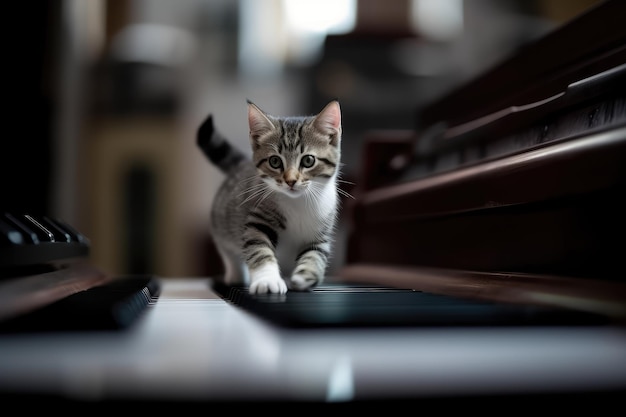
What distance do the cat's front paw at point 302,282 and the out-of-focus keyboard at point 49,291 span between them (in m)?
0.22

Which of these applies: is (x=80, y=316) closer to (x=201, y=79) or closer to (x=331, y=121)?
(x=331, y=121)

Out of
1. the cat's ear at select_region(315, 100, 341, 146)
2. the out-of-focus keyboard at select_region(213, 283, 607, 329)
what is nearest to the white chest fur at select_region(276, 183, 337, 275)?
the cat's ear at select_region(315, 100, 341, 146)

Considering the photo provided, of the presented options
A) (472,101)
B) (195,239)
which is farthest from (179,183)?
(472,101)

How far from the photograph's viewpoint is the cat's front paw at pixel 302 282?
107 cm

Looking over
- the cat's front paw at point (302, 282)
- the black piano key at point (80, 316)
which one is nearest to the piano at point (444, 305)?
the black piano key at point (80, 316)

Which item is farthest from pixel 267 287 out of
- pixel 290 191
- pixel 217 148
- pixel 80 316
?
pixel 217 148

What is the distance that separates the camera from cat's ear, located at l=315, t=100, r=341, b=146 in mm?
1279

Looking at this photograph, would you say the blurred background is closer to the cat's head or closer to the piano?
the cat's head

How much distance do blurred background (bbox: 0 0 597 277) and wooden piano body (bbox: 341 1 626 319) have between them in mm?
2725

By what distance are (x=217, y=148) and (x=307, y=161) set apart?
1.13 ft

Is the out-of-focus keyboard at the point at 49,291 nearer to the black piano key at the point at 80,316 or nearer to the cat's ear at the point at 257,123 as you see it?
the black piano key at the point at 80,316

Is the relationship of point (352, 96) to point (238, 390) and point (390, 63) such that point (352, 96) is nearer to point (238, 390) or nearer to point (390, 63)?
point (390, 63)

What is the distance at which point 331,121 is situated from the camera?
4.30 feet

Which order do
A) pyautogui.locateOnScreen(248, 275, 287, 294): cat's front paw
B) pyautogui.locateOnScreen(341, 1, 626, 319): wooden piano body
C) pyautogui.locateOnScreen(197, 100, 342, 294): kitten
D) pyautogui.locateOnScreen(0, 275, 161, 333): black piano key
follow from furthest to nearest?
1. pyautogui.locateOnScreen(197, 100, 342, 294): kitten
2. pyautogui.locateOnScreen(248, 275, 287, 294): cat's front paw
3. pyautogui.locateOnScreen(341, 1, 626, 319): wooden piano body
4. pyautogui.locateOnScreen(0, 275, 161, 333): black piano key
